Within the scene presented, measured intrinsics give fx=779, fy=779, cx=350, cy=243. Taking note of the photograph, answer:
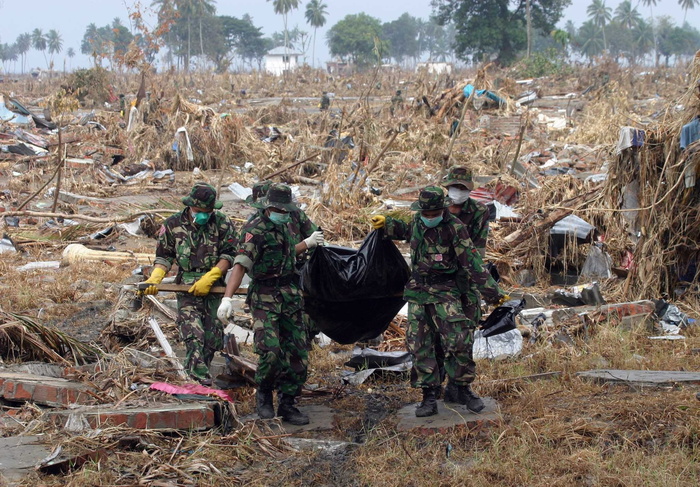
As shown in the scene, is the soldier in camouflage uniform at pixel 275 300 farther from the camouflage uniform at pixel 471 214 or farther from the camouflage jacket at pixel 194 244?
the camouflage uniform at pixel 471 214

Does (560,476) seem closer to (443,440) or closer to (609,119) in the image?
(443,440)

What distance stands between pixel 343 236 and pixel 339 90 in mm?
28114

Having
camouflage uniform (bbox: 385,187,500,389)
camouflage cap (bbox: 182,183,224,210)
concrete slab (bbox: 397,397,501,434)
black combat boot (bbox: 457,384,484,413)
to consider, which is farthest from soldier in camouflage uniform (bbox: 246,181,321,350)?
black combat boot (bbox: 457,384,484,413)

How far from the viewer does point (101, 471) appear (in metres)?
3.73

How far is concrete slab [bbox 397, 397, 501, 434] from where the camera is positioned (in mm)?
4809

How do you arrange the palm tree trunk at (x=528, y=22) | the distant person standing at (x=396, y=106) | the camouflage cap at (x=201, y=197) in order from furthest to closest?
1. the palm tree trunk at (x=528, y=22)
2. the distant person standing at (x=396, y=106)
3. the camouflage cap at (x=201, y=197)

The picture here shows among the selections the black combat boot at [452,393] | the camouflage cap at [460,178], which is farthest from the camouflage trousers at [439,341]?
the camouflage cap at [460,178]

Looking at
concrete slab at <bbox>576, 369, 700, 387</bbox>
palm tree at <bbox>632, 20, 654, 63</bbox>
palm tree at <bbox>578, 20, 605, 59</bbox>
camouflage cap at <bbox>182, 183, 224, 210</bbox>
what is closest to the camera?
concrete slab at <bbox>576, 369, 700, 387</bbox>

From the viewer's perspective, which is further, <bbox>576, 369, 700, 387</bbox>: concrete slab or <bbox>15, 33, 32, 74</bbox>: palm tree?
<bbox>15, 33, 32, 74</bbox>: palm tree

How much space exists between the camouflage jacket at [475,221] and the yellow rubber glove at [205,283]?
1.73m

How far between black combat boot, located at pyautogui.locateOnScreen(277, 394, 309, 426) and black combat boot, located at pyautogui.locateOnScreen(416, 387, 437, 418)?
740mm

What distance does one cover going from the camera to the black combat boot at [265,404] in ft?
16.7

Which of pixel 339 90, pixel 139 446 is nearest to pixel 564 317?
pixel 139 446

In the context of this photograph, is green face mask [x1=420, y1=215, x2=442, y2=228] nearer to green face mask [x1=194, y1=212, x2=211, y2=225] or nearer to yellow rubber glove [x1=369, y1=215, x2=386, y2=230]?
yellow rubber glove [x1=369, y1=215, x2=386, y2=230]
